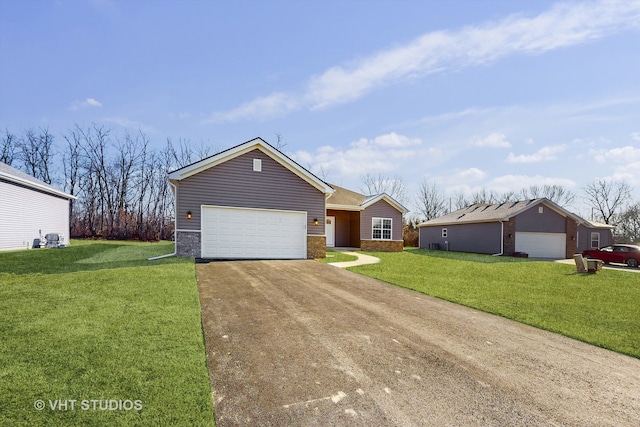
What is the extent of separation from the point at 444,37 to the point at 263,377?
1078 centimetres

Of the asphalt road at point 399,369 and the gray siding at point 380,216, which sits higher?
the gray siding at point 380,216

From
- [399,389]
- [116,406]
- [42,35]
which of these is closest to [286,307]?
[399,389]

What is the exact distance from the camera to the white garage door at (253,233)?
43.3ft

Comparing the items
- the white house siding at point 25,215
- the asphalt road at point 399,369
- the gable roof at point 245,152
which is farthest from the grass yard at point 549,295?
the white house siding at point 25,215

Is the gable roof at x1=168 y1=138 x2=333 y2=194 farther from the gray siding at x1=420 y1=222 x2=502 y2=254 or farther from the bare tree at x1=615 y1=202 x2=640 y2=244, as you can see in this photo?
the bare tree at x1=615 y1=202 x2=640 y2=244

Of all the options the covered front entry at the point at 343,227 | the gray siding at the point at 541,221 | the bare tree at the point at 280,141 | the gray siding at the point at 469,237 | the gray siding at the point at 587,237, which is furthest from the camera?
the bare tree at the point at 280,141

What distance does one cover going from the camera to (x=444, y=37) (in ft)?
33.2

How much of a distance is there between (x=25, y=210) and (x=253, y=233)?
12.5 meters

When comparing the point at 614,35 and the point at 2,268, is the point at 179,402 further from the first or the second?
the point at 614,35

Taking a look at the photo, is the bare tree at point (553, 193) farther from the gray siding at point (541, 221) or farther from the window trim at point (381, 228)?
the window trim at point (381, 228)

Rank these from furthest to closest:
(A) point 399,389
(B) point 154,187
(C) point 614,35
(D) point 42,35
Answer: (B) point 154,187, (D) point 42,35, (C) point 614,35, (A) point 399,389

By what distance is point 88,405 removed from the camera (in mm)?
2953

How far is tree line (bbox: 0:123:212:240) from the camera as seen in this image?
31.2 metres

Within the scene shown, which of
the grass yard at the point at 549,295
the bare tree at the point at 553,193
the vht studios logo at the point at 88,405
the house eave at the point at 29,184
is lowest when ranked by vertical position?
the grass yard at the point at 549,295
